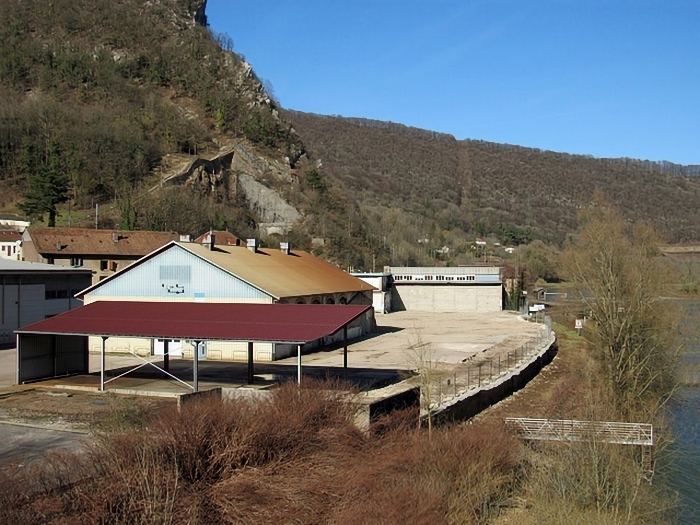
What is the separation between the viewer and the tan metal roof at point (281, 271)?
38.2 m

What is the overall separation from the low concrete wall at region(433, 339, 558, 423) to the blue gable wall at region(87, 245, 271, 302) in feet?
42.5

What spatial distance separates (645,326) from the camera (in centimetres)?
3070

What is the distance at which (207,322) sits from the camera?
26062 mm

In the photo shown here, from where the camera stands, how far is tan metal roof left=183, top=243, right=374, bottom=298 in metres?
38.2

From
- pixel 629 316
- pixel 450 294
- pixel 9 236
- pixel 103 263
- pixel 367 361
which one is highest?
pixel 9 236

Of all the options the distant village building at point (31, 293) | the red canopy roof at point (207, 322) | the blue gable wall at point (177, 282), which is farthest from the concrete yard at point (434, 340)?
the distant village building at point (31, 293)

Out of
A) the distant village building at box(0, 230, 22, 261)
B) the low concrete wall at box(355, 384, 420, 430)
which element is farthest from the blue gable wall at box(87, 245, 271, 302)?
the distant village building at box(0, 230, 22, 261)

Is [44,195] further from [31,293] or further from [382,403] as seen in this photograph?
[382,403]

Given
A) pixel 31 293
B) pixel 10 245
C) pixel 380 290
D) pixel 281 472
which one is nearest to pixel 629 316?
pixel 281 472

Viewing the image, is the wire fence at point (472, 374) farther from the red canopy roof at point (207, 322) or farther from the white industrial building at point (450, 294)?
the white industrial building at point (450, 294)

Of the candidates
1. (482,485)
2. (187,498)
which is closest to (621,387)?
(482,485)

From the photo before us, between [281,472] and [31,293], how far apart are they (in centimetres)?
3227

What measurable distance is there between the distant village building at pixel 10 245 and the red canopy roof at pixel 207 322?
32.2 metres

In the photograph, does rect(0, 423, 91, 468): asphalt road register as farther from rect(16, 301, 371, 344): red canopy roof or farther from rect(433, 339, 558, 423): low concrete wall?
rect(433, 339, 558, 423): low concrete wall
